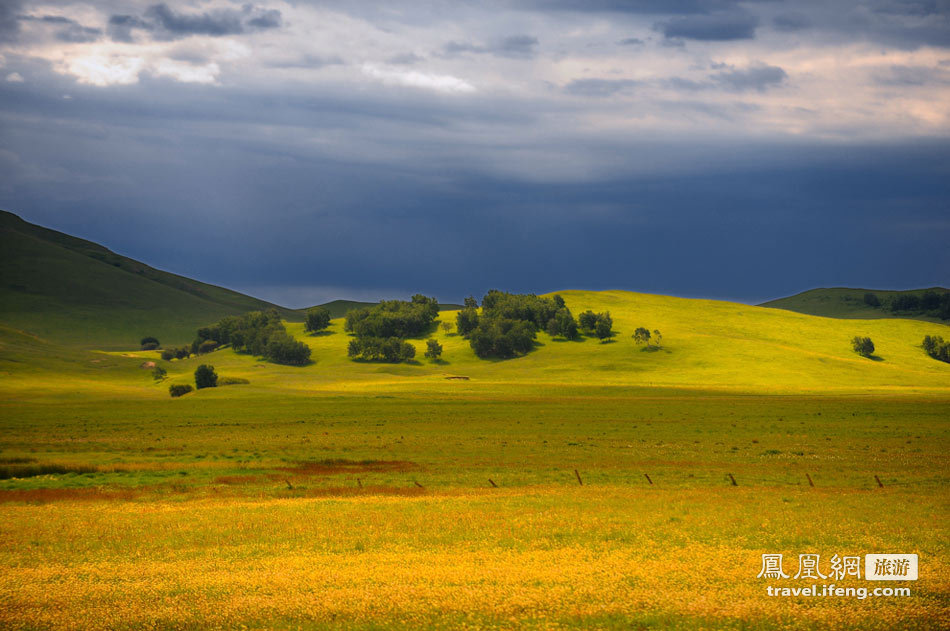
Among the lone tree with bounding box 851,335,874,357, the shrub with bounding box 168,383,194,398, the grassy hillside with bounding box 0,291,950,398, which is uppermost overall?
the lone tree with bounding box 851,335,874,357

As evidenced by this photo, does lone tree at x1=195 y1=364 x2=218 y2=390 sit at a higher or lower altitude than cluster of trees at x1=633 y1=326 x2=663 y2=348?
lower

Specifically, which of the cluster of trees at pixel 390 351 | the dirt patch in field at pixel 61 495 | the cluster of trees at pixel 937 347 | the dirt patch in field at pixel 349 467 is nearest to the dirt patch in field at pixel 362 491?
the dirt patch in field at pixel 349 467

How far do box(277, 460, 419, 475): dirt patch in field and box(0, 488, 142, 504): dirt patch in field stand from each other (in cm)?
1034

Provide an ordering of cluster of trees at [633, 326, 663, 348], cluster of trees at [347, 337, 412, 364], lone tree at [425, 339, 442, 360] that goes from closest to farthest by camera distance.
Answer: cluster of trees at [633, 326, 663, 348] → lone tree at [425, 339, 442, 360] → cluster of trees at [347, 337, 412, 364]

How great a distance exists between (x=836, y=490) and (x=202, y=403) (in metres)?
92.0

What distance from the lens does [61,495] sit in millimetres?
35656

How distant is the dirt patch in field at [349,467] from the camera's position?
44.6m

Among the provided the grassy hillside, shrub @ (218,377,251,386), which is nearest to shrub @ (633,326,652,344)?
the grassy hillside

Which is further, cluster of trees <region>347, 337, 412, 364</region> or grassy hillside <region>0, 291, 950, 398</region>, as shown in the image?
cluster of trees <region>347, 337, 412, 364</region>

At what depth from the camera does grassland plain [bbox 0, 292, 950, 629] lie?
1683cm

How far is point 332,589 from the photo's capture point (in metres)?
18.2

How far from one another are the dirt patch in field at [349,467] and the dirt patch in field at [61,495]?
33.9 feet

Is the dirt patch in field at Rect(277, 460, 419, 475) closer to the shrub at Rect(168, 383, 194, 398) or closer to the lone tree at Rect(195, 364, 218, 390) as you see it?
the shrub at Rect(168, 383, 194, 398)

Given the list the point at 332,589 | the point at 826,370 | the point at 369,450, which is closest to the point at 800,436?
the point at 369,450
